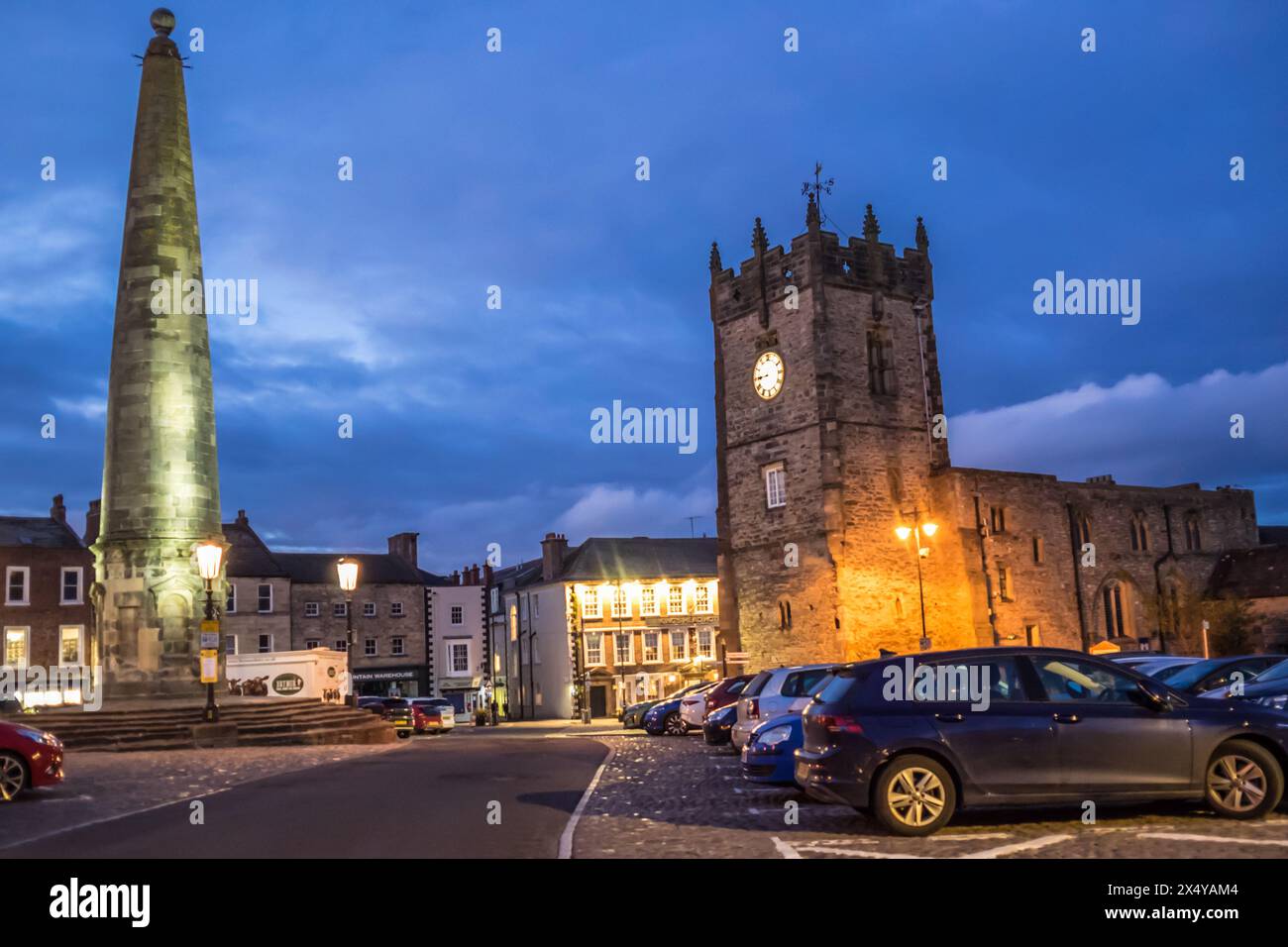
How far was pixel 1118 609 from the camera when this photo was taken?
171 feet

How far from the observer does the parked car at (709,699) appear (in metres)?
25.9

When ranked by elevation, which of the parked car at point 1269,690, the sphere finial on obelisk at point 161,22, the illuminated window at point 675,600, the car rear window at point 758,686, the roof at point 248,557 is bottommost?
the car rear window at point 758,686

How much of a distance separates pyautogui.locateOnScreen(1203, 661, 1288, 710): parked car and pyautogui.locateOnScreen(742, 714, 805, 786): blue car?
445cm

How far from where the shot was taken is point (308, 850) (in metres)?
10.0

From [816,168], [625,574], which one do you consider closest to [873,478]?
[816,168]

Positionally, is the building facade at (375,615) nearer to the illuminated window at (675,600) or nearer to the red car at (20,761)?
the illuminated window at (675,600)

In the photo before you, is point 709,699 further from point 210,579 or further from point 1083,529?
point 1083,529

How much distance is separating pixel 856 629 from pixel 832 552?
3015 mm

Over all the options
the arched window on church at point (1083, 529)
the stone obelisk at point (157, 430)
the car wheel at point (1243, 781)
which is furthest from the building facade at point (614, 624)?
the car wheel at point (1243, 781)

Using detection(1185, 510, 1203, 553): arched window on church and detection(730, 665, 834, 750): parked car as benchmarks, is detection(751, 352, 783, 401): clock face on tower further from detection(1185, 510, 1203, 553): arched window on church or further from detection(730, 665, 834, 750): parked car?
detection(730, 665, 834, 750): parked car

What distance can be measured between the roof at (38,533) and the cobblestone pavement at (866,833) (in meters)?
48.3

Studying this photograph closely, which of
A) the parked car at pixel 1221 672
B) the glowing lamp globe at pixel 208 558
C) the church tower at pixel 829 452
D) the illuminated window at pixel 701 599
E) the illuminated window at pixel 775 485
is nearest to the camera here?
the parked car at pixel 1221 672

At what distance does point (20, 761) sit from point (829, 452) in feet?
109

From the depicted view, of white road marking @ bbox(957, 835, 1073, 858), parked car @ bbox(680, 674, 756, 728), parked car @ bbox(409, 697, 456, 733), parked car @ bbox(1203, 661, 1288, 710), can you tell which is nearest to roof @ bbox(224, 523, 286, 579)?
parked car @ bbox(409, 697, 456, 733)
